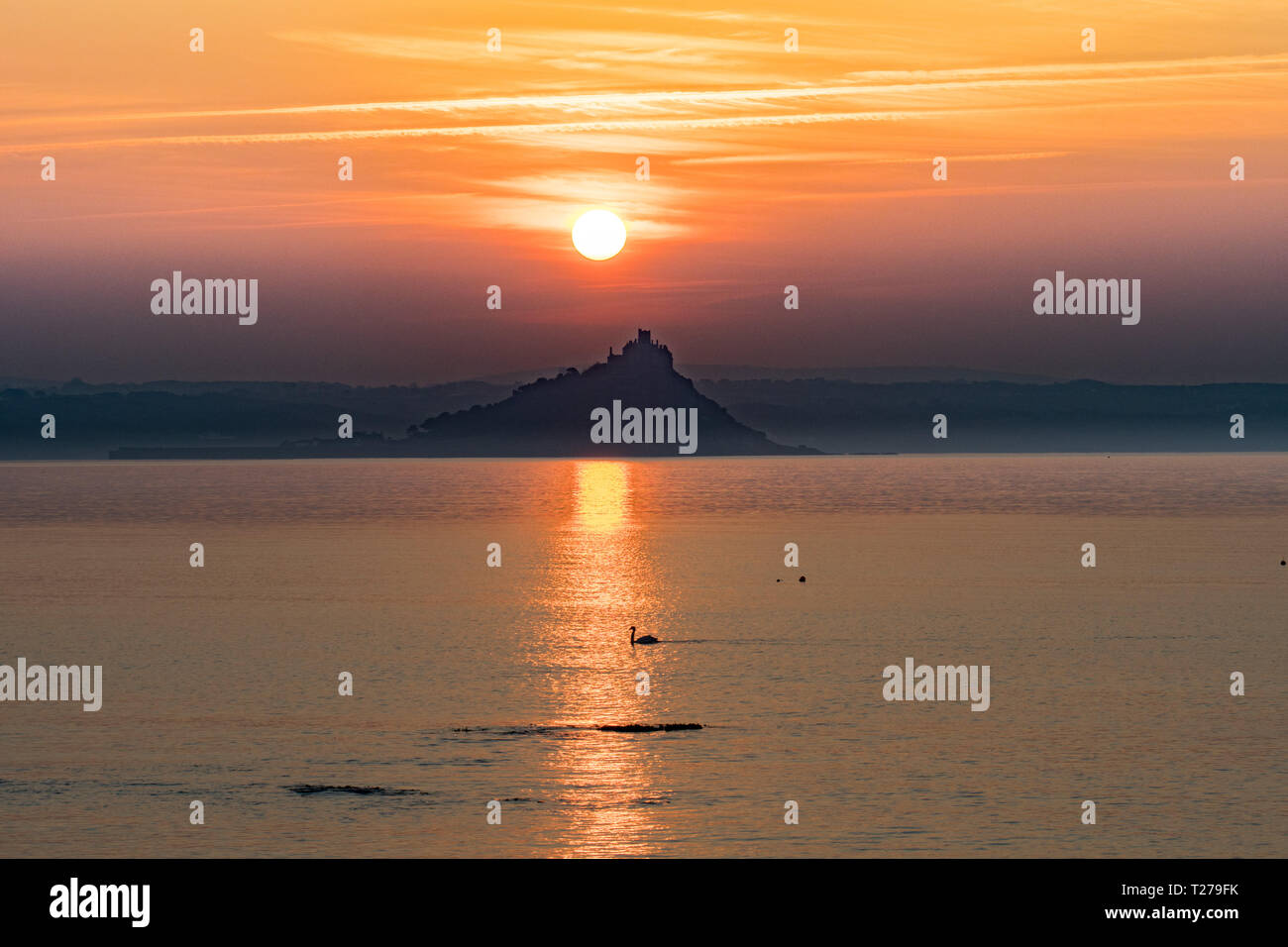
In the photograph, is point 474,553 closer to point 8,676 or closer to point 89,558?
point 89,558

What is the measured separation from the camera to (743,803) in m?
50.6

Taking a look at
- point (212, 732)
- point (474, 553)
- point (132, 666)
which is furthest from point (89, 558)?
point (212, 732)

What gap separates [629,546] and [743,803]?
14486 cm

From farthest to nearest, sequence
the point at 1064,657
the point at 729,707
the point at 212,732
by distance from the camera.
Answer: the point at 1064,657
the point at 729,707
the point at 212,732

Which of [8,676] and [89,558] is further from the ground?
[89,558]

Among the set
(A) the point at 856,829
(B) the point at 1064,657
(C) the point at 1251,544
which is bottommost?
(A) the point at 856,829
